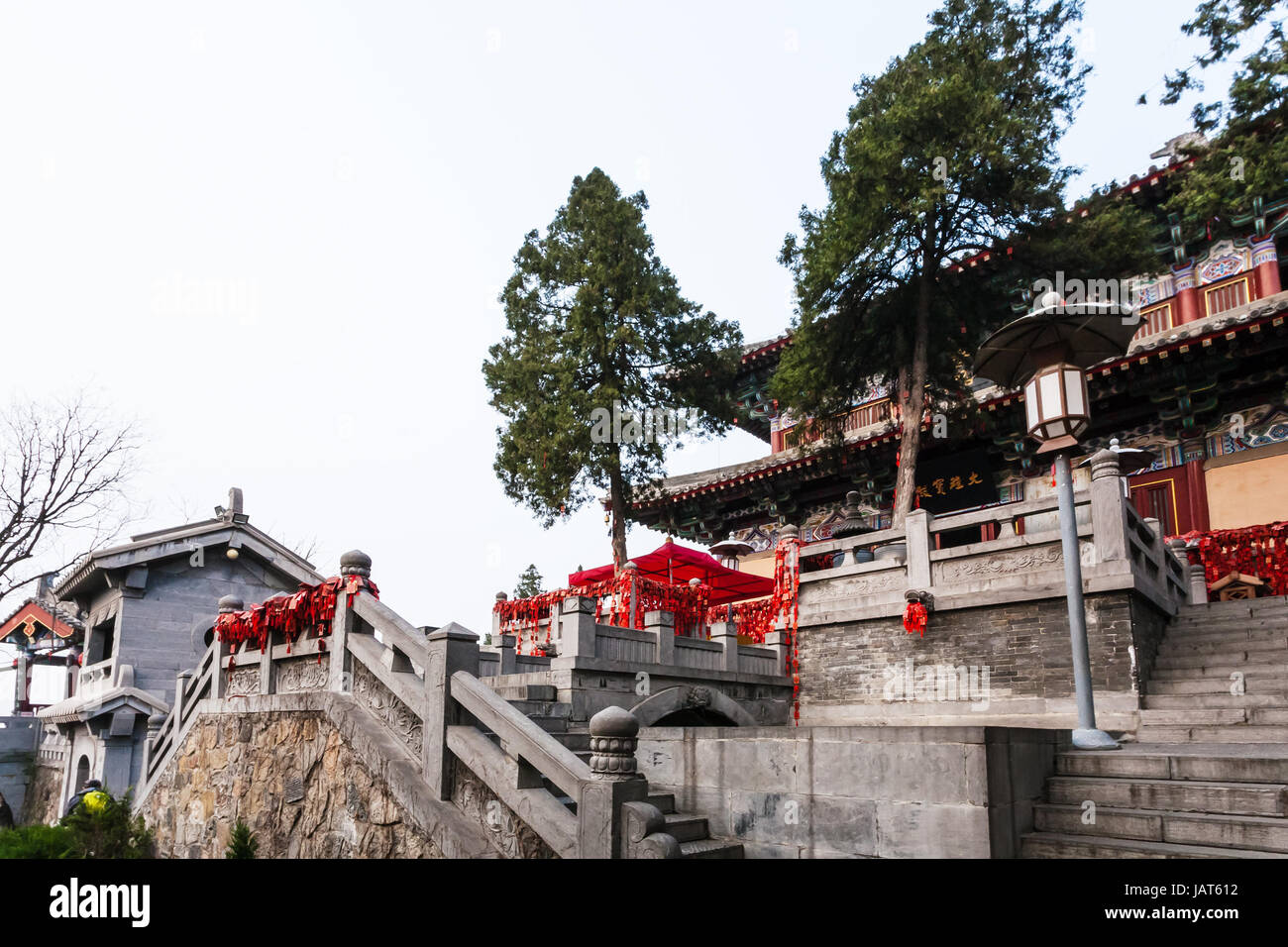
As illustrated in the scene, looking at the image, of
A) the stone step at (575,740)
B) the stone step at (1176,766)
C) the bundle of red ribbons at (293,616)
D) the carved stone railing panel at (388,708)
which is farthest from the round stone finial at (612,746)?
the bundle of red ribbons at (293,616)

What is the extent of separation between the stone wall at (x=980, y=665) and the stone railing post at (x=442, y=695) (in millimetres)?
7370

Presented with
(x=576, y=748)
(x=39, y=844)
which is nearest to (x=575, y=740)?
(x=576, y=748)

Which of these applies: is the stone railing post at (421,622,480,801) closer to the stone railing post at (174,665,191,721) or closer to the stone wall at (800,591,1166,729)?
the stone railing post at (174,665,191,721)

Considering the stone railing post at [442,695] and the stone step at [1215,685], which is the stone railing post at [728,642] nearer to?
the stone step at [1215,685]

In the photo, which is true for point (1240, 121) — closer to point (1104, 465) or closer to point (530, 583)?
point (1104, 465)

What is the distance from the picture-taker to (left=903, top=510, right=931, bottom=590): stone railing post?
12.3 meters

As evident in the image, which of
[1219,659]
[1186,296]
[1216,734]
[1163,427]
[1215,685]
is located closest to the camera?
[1216,734]

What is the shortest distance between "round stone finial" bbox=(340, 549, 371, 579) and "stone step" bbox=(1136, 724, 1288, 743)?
26.8 ft

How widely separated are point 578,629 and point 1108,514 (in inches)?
263

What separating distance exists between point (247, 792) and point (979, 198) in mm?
14438

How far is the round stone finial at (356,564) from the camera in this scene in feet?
28.0

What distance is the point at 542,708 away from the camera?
8.65 meters

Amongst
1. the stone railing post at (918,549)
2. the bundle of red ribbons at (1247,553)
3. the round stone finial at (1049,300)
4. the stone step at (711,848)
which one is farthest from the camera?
the bundle of red ribbons at (1247,553)
